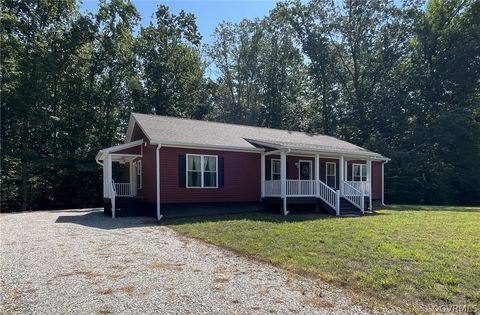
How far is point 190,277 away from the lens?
616 centimetres

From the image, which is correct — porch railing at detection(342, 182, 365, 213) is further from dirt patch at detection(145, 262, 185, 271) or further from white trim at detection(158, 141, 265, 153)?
dirt patch at detection(145, 262, 185, 271)

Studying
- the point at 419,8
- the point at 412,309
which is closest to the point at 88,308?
the point at 412,309

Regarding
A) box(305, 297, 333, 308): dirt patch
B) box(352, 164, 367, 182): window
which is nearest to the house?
box(352, 164, 367, 182): window

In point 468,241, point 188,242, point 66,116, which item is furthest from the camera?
point 66,116

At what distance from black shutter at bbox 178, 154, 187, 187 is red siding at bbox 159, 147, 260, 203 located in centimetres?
11

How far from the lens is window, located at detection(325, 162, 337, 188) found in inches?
752

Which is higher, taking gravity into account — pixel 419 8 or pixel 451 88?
pixel 419 8

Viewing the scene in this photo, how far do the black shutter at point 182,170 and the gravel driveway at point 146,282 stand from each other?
5032mm

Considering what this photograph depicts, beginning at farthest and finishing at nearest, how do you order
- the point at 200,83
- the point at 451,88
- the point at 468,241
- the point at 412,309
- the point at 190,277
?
the point at 200,83
the point at 451,88
the point at 468,241
the point at 190,277
the point at 412,309

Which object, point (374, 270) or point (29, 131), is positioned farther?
point (29, 131)

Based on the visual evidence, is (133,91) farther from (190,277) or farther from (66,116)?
(190,277)

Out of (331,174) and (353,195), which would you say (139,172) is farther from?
(353,195)

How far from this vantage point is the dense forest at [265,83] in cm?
2420

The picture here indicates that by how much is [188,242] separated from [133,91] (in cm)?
2397
